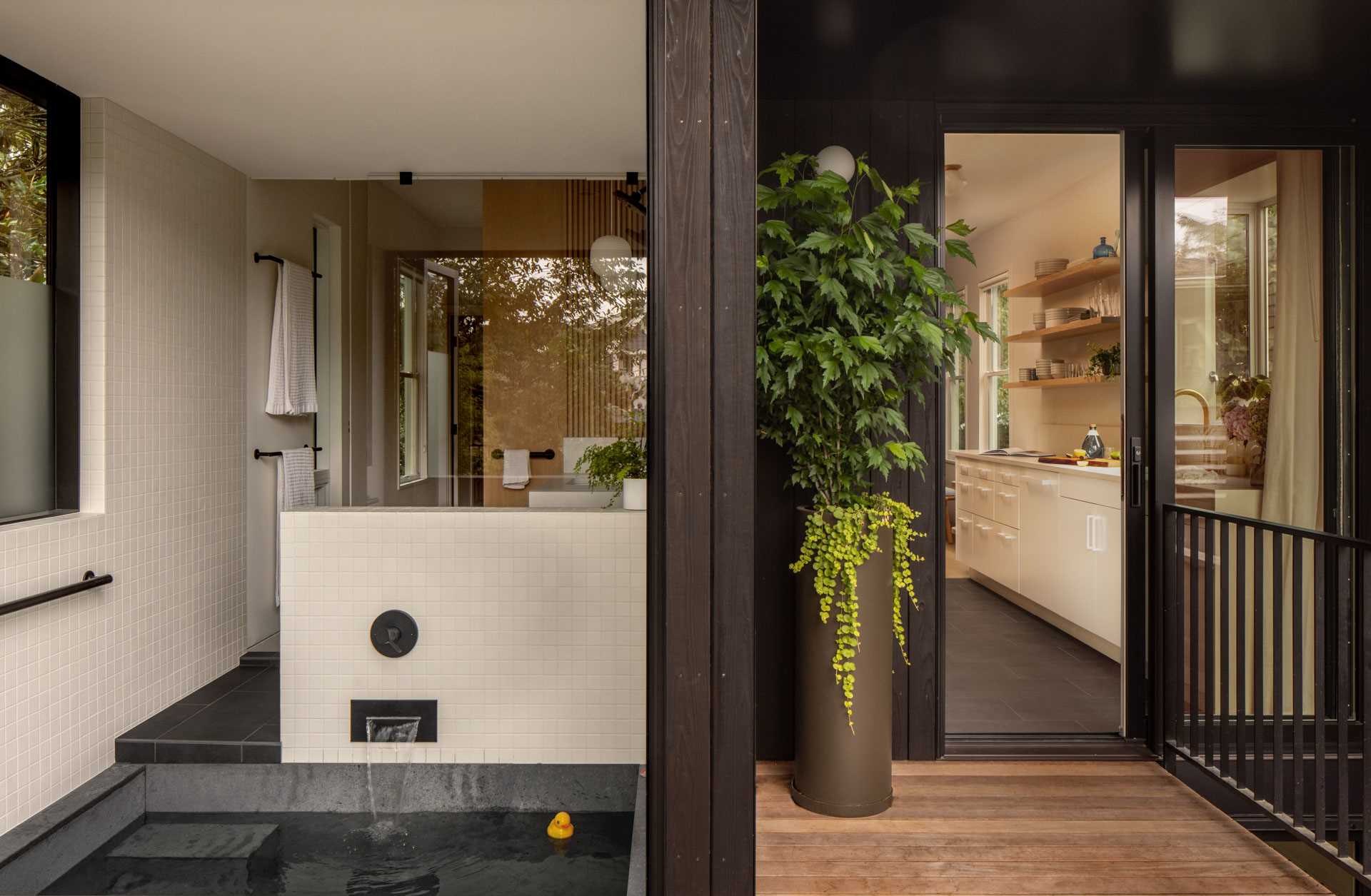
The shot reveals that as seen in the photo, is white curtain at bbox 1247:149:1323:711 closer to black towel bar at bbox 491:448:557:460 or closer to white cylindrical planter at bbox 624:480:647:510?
white cylindrical planter at bbox 624:480:647:510

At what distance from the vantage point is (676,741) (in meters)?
1.48

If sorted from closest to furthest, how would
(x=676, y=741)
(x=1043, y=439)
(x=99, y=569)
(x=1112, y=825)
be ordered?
(x=676, y=741)
(x=1112, y=825)
(x=99, y=569)
(x=1043, y=439)

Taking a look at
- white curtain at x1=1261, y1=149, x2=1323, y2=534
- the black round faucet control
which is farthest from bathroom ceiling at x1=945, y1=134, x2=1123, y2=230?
the black round faucet control

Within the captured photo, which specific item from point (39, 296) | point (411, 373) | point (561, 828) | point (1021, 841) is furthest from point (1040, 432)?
point (39, 296)

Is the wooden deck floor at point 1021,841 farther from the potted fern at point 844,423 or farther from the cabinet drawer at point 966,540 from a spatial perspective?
the cabinet drawer at point 966,540

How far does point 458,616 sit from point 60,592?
1.22m

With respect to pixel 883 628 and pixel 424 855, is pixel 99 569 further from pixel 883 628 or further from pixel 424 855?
pixel 883 628

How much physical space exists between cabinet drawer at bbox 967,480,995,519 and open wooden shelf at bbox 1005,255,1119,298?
91 centimetres

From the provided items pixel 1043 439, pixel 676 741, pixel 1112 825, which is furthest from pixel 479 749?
pixel 1043 439

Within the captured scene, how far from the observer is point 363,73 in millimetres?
2793

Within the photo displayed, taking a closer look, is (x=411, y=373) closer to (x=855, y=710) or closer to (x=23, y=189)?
(x=23, y=189)

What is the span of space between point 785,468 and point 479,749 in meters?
1.50

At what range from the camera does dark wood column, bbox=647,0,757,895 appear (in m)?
1.48

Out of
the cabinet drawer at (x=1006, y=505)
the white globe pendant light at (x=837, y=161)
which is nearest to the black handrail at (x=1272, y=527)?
the cabinet drawer at (x=1006, y=505)
